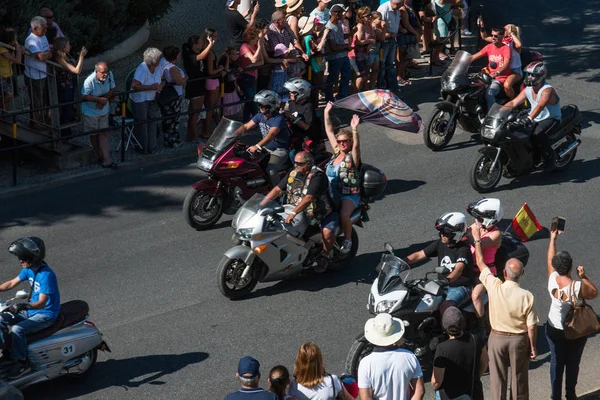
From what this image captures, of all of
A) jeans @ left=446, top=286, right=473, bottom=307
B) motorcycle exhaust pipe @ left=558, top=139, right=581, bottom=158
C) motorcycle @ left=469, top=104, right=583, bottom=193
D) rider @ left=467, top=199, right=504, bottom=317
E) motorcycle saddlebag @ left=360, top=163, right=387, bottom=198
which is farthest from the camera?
motorcycle exhaust pipe @ left=558, top=139, right=581, bottom=158

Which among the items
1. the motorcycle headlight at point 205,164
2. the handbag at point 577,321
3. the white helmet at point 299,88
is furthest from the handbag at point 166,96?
the handbag at point 577,321

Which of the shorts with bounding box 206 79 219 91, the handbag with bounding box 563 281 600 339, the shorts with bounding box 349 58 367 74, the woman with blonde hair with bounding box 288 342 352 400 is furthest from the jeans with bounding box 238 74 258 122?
the woman with blonde hair with bounding box 288 342 352 400

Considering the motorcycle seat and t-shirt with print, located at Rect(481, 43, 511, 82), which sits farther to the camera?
t-shirt with print, located at Rect(481, 43, 511, 82)

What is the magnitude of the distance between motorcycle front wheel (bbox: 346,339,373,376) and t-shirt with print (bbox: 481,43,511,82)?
26.0 feet

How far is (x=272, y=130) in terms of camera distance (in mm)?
13258

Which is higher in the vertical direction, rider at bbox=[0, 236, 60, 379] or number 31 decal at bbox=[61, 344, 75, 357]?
rider at bbox=[0, 236, 60, 379]

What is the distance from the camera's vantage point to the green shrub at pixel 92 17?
1797 centimetres

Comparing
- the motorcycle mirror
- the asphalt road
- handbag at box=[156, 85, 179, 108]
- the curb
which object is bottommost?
the asphalt road

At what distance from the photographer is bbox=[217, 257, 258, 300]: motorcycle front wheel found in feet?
36.9

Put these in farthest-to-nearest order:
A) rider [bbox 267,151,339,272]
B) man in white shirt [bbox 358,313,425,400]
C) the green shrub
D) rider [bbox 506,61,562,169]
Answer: the green shrub
rider [bbox 506,61,562,169]
rider [bbox 267,151,339,272]
man in white shirt [bbox 358,313,425,400]

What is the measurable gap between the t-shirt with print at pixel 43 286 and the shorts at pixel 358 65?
9.23 m

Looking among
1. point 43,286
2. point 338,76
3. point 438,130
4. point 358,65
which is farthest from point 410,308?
point 358,65

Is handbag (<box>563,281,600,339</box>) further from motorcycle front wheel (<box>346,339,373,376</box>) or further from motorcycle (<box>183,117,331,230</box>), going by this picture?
motorcycle (<box>183,117,331,230</box>)

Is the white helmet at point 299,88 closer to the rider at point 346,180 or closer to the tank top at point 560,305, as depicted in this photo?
the rider at point 346,180
